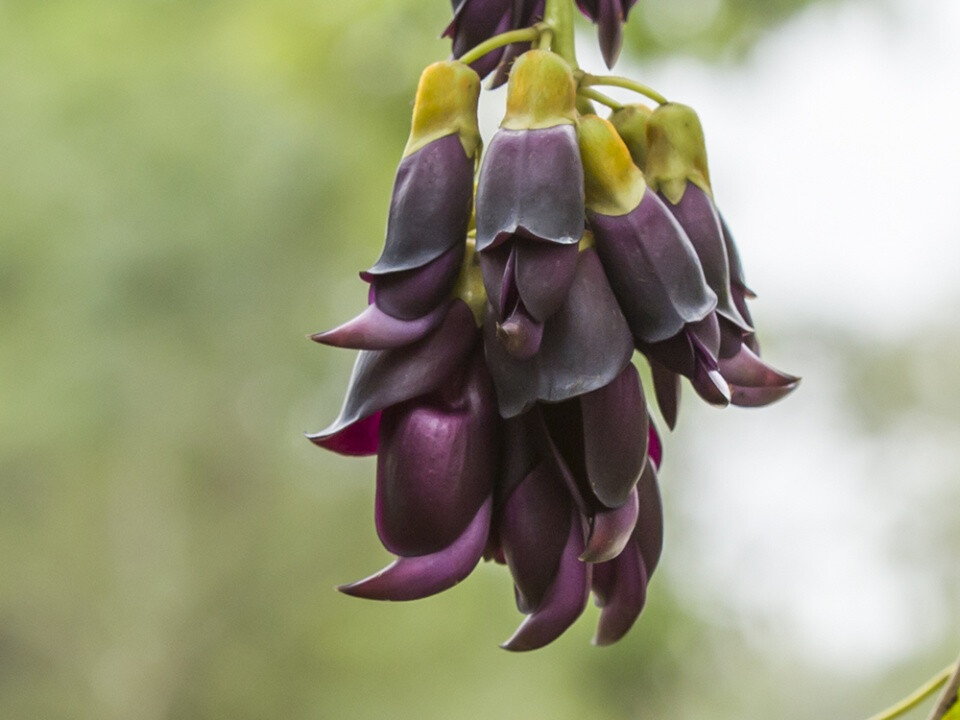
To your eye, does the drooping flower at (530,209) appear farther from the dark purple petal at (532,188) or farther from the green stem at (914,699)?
the green stem at (914,699)

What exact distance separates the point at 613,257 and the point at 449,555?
112mm

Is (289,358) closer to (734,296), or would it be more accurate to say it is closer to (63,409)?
(63,409)

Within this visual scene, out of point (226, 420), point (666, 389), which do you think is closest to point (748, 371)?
point (666, 389)

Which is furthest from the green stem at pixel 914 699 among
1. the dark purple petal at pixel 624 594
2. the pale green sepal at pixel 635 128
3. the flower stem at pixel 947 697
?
the pale green sepal at pixel 635 128

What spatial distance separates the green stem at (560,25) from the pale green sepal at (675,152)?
0.13 ft

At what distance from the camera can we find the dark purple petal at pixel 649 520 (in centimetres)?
40

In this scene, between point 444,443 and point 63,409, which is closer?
point 444,443

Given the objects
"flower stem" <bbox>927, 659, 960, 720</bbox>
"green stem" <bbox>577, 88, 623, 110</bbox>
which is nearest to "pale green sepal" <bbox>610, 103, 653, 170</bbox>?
"green stem" <bbox>577, 88, 623, 110</bbox>

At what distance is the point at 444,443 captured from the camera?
14.7 inches

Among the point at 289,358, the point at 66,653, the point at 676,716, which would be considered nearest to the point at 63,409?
the point at 289,358

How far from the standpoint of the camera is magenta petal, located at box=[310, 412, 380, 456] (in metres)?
0.39

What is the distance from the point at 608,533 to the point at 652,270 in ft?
0.28

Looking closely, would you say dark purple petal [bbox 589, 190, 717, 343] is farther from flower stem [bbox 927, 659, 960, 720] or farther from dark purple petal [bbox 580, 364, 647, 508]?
flower stem [bbox 927, 659, 960, 720]

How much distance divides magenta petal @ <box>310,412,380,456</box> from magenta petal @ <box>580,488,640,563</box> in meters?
0.08
